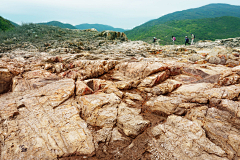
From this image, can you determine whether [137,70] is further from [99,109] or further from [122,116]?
[99,109]

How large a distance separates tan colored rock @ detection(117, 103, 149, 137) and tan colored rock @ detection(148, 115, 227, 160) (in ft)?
3.33

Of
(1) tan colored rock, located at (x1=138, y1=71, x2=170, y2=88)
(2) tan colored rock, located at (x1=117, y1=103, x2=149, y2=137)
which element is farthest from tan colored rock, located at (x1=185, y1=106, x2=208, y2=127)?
(1) tan colored rock, located at (x1=138, y1=71, x2=170, y2=88)

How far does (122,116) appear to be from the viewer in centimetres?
902

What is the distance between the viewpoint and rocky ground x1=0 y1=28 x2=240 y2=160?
22.5ft

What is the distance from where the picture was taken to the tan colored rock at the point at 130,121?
811 centimetres

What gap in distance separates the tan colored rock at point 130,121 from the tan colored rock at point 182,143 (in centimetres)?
102

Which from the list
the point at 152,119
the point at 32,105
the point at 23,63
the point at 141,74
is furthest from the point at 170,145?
the point at 23,63

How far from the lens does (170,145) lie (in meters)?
7.02

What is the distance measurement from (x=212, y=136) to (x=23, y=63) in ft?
68.6

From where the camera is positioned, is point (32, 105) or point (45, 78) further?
point (45, 78)

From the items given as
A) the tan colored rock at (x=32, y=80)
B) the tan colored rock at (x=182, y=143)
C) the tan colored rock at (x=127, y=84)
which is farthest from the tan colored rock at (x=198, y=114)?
the tan colored rock at (x=32, y=80)

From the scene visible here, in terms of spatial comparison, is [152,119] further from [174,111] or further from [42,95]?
[42,95]

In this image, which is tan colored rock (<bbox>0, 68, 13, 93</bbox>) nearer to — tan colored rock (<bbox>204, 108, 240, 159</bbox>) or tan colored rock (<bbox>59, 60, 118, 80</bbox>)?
tan colored rock (<bbox>59, 60, 118, 80</bbox>)

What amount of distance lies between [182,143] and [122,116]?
14.4 feet
